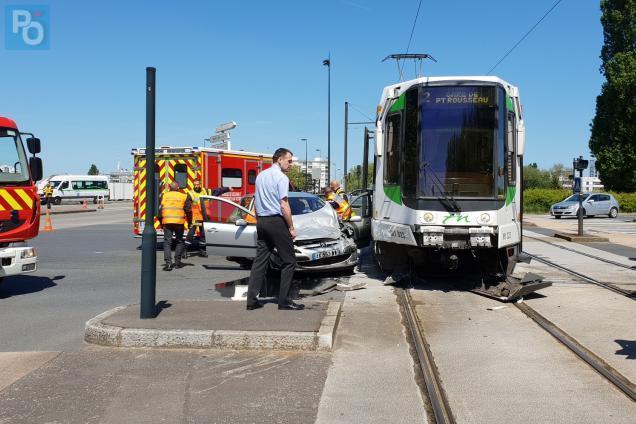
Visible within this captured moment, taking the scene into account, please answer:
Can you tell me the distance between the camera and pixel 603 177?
1874 inches

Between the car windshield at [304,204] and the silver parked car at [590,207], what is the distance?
26302 millimetres

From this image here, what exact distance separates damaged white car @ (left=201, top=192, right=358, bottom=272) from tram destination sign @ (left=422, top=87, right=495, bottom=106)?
318cm

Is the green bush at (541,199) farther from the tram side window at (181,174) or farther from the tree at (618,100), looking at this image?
the tram side window at (181,174)

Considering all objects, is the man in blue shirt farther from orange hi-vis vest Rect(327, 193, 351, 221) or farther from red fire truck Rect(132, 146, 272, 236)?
red fire truck Rect(132, 146, 272, 236)

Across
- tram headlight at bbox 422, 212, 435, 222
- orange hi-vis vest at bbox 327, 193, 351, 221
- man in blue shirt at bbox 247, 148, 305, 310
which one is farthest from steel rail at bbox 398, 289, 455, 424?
orange hi-vis vest at bbox 327, 193, 351, 221

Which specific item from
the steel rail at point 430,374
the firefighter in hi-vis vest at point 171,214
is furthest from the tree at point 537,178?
the steel rail at point 430,374

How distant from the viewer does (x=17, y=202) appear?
9023 millimetres

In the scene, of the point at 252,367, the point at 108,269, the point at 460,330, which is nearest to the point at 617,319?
the point at 460,330

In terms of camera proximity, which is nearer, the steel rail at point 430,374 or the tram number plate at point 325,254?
the steel rail at point 430,374

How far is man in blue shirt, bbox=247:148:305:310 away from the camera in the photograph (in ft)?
22.8

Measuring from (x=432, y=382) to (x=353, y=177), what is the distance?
3393 inches

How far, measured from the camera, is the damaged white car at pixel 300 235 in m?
10.7

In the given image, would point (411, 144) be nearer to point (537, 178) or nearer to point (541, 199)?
point (541, 199)

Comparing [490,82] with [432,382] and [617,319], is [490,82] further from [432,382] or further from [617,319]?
[432,382]
